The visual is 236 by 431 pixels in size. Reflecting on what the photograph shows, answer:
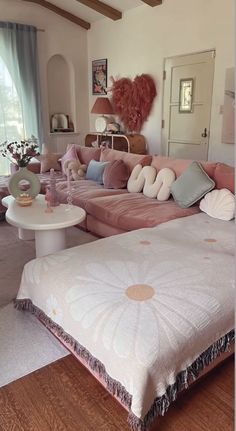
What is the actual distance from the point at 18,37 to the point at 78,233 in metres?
3.65

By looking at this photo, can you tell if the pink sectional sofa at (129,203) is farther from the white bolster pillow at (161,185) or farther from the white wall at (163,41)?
the white wall at (163,41)

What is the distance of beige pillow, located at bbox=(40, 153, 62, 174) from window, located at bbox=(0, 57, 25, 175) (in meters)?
1.18

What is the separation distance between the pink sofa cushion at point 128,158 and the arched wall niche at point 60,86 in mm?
2278

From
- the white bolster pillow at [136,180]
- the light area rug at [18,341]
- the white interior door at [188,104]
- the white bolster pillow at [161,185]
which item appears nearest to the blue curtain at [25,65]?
the white interior door at [188,104]

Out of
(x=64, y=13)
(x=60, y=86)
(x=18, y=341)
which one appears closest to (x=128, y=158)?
(x=18, y=341)

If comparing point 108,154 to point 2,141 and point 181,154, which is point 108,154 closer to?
point 181,154

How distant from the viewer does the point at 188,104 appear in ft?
15.3

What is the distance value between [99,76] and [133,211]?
152 inches

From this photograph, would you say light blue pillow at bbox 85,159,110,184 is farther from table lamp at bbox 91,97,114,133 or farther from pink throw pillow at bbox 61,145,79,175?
table lamp at bbox 91,97,114,133

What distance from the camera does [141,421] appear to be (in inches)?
48.1

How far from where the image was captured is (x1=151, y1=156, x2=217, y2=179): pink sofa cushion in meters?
3.05

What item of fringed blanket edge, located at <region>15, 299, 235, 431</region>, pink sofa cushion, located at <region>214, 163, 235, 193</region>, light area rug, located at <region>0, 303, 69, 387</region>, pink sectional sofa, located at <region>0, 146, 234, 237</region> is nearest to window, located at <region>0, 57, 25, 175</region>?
pink sectional sofa, located at <region>0, 146, 234, 237</region>

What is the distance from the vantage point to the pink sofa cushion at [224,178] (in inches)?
112

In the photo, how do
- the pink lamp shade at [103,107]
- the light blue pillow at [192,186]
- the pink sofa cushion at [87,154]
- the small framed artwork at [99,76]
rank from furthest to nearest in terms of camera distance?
the small framed artwork at [99,76] → the pink lamp shade at [103,107] → the pink sofa cushion at [87,154] → the light blue pillow at [192,186]
